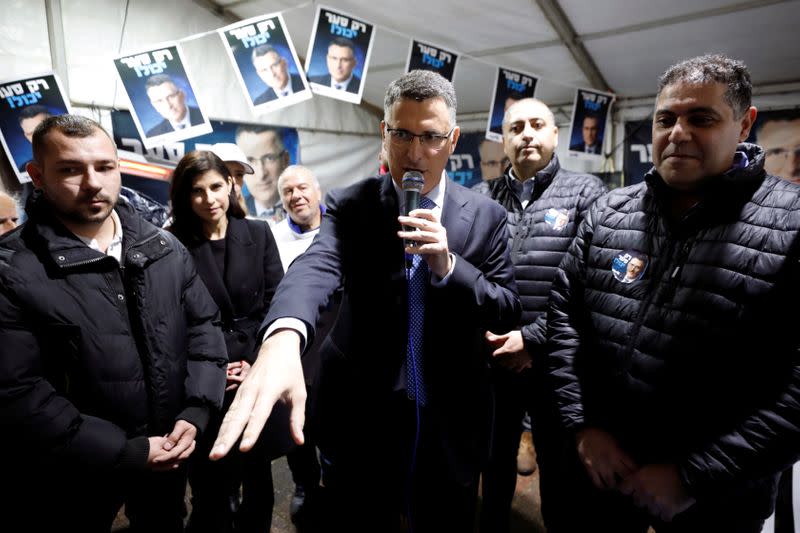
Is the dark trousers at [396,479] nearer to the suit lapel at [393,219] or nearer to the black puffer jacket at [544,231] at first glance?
the suit lapel at [393,219]

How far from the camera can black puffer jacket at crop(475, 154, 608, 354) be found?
7.05 feet

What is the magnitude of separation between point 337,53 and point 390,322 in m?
3.45

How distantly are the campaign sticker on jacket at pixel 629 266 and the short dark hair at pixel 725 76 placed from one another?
1.70 ft

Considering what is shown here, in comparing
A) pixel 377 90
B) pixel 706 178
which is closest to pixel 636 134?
pixel 377 90

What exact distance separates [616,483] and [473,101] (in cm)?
A: 712

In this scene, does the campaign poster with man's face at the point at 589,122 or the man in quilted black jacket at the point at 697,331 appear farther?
the campaign poster with man's face at the point at 589,122

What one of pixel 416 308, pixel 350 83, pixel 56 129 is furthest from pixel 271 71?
pixel 416 308

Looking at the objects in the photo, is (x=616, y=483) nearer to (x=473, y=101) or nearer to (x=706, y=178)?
(x=706, y=178)

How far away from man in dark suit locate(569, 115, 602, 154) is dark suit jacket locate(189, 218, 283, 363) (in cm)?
499

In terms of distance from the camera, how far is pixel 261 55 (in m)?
3.78

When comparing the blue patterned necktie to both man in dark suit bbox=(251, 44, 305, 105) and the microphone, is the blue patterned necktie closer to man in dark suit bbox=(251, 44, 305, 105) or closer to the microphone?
the microphone

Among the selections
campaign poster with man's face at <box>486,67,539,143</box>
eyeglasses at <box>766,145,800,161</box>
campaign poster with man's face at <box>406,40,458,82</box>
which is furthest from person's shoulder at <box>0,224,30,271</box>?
eyeglasses at <box>766,145,800,161</box>

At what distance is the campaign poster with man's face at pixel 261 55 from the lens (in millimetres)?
3734

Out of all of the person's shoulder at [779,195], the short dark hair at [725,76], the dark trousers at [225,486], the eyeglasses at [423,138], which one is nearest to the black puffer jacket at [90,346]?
the dark trousers at [225,486]
